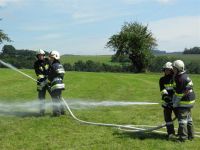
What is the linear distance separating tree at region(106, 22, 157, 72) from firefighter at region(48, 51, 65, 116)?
58.5 meters

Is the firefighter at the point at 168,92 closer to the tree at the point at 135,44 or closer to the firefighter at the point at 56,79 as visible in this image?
the firefighter at the point at 56,79

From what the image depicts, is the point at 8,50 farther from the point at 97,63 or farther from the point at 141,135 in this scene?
the point at 141,135

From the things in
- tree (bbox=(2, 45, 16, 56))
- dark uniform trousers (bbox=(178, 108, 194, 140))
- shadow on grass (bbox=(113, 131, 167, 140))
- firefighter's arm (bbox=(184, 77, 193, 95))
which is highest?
tree (bbox=(2, 45, 16, 56))

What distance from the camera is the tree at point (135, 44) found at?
240ft

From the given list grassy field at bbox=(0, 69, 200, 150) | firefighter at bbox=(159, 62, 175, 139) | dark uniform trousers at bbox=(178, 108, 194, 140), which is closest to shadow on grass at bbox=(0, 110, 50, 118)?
grassy field at bbox=(0, 69, 200, 150)

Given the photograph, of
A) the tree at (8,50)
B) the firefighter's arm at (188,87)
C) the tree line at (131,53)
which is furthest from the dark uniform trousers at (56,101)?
the tree line at (131,53)

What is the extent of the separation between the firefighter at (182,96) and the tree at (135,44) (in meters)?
61.5

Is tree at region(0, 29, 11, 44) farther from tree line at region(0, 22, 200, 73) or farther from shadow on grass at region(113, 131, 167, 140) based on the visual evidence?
shadow on grass at region(113, 131, 167, 140)

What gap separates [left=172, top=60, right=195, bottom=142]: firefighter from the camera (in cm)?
1052

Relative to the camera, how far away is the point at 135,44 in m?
74.9

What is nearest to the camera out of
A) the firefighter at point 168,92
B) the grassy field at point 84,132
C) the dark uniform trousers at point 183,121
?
the grassy field at point 84,132

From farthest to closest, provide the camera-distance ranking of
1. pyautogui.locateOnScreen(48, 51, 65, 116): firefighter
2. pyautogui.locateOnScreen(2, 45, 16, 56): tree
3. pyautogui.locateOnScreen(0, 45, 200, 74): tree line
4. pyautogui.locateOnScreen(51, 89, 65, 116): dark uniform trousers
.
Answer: pyautogui.locateOnScreen(0, 45, 200, 74): tree line < pyautogui.locateOnScreen(2, 45, 16, 56): tree < pyautogui.locateOnScreen(51, 89, 65, 116): dark uniform trousers < pyautogui.locateOnScreen(48, 51, 65, 116): firefighter

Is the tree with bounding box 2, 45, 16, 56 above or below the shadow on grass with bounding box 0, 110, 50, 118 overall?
above

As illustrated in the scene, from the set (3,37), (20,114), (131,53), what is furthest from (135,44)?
(20,114)
